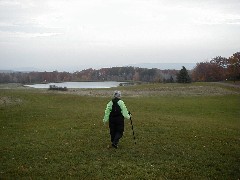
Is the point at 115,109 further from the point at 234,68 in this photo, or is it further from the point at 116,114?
the point at 234,68

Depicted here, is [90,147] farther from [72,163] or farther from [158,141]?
[158,141]

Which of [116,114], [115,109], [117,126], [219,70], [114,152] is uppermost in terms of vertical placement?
[219,70]

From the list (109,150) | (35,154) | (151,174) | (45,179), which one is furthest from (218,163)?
(35,154)

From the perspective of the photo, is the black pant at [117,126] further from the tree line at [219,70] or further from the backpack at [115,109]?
the tree line at [219,70]

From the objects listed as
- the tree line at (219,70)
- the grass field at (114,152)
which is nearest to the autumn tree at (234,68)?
the tree line at (219,70)

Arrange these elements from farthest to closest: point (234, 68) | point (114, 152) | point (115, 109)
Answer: point (234, 68)
point (115, 109)
point (114, 152)

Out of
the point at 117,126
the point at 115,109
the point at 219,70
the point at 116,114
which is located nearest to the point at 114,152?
the point at 117,126

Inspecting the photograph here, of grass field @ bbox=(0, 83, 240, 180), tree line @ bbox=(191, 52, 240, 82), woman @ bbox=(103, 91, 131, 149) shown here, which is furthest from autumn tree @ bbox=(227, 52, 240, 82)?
woman @ bbox=(103, 91, 131, 149)

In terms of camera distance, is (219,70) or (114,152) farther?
(219,70)

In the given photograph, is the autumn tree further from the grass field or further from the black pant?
the black pant

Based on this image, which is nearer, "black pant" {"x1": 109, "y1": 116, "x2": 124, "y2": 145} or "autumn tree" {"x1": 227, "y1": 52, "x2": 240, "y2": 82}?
"black pant" {"x1": 109, "y1": 116, "x2": 124, "y2": 145}

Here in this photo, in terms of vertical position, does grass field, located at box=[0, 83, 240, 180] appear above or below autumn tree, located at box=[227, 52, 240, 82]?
below

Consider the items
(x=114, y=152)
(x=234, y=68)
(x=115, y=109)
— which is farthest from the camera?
(x=234, y=68)

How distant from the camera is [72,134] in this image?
17.2 meters
